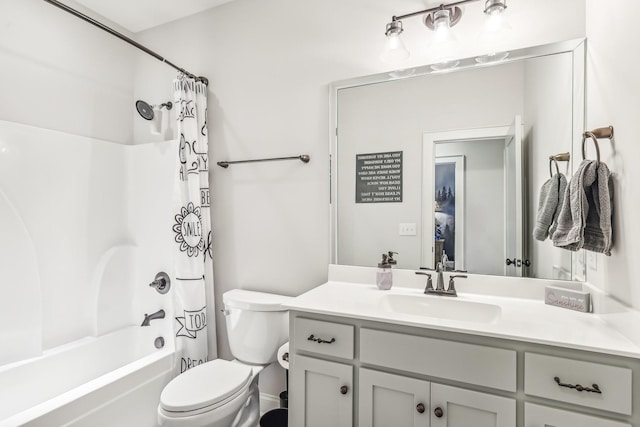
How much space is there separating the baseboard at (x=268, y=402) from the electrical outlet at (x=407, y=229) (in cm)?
132

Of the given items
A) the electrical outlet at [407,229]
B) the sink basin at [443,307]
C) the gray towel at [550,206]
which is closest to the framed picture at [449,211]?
the electrical outlet at [407,229]

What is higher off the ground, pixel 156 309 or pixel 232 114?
pixel 232 114

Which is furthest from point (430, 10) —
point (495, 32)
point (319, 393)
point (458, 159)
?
point (319, 393)

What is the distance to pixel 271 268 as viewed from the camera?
2105mm

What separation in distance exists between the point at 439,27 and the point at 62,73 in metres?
2.40

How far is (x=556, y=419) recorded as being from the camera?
0.99m

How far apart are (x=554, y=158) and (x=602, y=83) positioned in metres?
0.33

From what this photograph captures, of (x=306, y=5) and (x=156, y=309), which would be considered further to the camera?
(x=156, y=309)

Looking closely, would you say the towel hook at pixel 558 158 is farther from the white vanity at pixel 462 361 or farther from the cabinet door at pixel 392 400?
the cabinet door at pixel 392 400

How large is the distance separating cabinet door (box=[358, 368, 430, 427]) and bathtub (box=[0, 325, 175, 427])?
4.06 ft

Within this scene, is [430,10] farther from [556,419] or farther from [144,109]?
[144,109]

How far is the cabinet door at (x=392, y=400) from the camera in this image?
116cm

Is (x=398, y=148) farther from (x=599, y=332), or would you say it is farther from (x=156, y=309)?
(x=156, y=309)

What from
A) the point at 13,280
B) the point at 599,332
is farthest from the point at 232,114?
the point at 599,332
